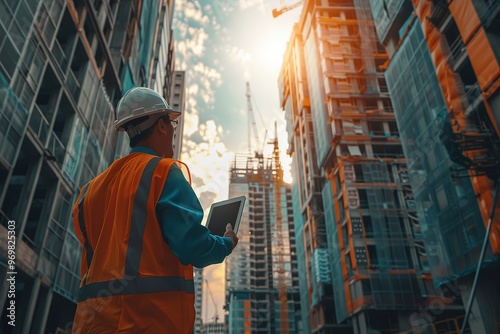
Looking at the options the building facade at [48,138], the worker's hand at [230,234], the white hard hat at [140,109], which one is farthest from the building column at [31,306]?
the worker's hand at [230,234]

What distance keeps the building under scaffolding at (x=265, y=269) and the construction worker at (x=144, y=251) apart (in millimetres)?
84147

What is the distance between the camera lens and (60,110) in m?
19.2

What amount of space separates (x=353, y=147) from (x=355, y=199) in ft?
22.1

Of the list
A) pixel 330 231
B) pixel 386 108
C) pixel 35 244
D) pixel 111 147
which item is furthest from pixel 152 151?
pixel 386 108

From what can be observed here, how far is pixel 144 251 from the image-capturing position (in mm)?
1713

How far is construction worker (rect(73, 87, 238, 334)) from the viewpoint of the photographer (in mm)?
1602

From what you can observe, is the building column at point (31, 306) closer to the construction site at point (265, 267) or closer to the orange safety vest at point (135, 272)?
the orange safety vest at point (135, 272)

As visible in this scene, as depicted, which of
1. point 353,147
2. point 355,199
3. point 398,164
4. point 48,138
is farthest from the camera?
point 353,147

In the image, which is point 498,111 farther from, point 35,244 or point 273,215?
point 273,215

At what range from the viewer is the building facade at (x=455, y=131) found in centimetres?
1534

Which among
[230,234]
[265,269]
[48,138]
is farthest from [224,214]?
[265,269]

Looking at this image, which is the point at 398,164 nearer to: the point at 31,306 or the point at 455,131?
the point at 455,131

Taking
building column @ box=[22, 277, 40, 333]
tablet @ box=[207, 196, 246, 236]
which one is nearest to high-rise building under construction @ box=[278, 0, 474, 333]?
building column @ box=[22, 277, 40, 333]

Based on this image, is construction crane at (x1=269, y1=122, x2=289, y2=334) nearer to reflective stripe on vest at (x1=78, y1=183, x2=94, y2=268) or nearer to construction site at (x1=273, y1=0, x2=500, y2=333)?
construction site at (x1=273, y1=0, x2=500, y2=333)
